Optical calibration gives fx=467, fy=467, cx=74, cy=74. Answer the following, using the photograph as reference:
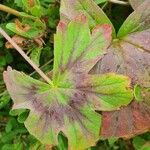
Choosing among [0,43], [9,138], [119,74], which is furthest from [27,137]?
[119,74]

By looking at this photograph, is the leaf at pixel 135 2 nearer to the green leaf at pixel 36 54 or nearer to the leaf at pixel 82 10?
the leaf at pixel 82 10

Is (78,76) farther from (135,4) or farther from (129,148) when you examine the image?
(129,148)

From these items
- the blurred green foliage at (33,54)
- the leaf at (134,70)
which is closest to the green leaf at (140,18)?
the leaf at (134,70)

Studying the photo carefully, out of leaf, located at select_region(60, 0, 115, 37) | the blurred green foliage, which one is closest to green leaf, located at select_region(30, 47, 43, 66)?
the blurred green foliage

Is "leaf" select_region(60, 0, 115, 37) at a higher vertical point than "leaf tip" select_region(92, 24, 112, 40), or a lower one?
higher

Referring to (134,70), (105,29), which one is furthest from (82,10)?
(134,70)

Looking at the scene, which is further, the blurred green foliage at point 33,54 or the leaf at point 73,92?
the blurred green foliage at point 33,54

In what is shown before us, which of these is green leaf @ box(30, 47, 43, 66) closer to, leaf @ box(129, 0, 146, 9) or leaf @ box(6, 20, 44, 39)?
leaf @ box(6, 20, 44, 39)
